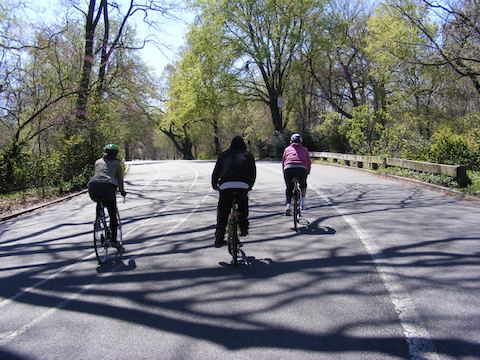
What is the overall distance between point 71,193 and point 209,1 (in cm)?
2702

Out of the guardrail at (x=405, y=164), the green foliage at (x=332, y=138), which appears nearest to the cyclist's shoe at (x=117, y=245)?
the guardrail at (x=405, y=164)

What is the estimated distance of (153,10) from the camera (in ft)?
99.7

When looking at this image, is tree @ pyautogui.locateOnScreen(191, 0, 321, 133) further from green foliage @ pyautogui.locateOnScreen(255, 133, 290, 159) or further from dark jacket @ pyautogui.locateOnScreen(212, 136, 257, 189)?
dark jacket @ pyautogui.locateOnScreen(212, 136, 257, 189)

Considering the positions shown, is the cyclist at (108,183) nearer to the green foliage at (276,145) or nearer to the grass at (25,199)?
the grass at (25,199)

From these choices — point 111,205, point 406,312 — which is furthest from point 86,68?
point 406,312

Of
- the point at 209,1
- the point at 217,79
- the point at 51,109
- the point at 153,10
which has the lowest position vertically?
the point at 51,109

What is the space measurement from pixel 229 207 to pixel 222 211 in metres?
0.12

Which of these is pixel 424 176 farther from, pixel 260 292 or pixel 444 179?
pixel 260 292

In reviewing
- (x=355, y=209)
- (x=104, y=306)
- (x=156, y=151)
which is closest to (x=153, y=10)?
(x=355, y=209)

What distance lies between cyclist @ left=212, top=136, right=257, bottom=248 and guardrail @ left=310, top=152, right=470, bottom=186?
34.7 feet

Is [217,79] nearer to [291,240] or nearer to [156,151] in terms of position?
[291,240]

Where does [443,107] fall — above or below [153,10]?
below

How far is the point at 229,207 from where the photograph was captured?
23.6 ft

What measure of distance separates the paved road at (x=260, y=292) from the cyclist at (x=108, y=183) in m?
0.72
